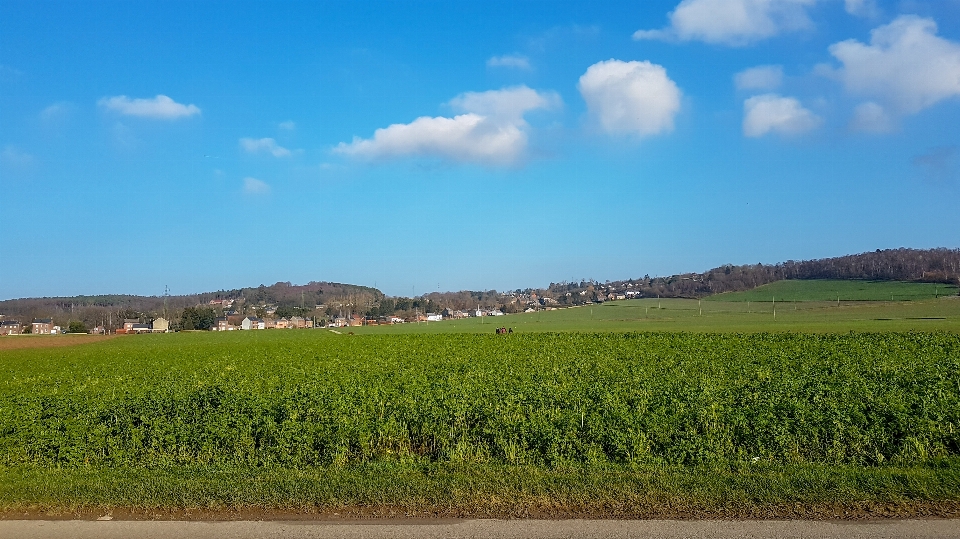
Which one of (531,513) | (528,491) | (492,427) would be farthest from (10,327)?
(531,513)

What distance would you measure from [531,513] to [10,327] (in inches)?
5785

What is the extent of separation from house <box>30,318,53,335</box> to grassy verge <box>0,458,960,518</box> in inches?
5088

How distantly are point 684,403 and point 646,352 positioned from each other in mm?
24640

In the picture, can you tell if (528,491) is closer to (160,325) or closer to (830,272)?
(160,325)

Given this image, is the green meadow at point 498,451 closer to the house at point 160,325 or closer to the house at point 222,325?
the house at point 160,325

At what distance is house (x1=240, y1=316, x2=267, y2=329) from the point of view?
138 metres

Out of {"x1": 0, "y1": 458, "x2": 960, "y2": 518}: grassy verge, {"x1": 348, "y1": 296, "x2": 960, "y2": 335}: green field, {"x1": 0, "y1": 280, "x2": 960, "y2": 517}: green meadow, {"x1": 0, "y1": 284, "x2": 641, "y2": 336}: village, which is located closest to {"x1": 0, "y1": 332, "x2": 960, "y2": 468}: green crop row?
{"x1": 0, "y1": 280, "x2": 960, "y2": 517}: green meadow

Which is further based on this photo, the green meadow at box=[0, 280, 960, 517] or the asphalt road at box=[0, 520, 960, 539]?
the green meadow at box=[0, 280, 960, 517]

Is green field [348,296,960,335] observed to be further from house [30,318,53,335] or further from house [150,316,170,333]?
house [30,318,53,335]

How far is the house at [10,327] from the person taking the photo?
4789 inches

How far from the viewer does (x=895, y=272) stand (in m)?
125

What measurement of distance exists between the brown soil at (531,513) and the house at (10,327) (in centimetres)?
13900

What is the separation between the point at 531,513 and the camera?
805 cm

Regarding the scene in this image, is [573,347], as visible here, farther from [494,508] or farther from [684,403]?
[494,508]
